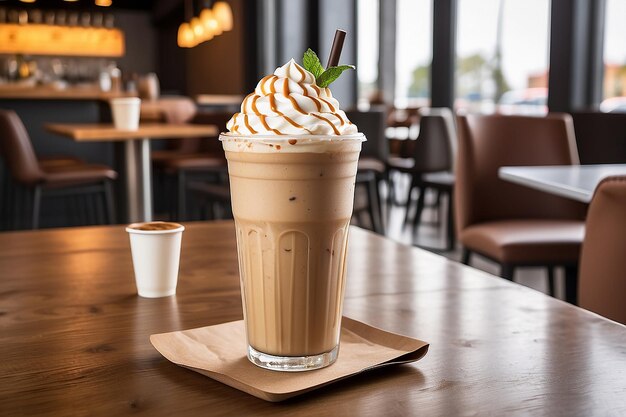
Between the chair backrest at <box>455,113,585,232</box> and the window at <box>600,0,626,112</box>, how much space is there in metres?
2.37

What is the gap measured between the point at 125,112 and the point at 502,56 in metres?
4.66

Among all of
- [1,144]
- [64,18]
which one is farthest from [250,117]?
[64,18]

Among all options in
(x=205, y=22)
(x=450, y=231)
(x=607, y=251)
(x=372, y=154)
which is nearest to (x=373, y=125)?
(x=372, y=154)

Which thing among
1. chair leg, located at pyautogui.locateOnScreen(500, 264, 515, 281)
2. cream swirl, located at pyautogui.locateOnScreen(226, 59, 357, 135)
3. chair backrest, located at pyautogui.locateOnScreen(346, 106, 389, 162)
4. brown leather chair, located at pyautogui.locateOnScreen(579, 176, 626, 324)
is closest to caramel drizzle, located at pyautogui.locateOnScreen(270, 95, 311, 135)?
cream swirl, located at pyautogui.locateOnScreen(226, 59, 357, 135)

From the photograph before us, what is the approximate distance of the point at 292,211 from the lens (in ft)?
2.22

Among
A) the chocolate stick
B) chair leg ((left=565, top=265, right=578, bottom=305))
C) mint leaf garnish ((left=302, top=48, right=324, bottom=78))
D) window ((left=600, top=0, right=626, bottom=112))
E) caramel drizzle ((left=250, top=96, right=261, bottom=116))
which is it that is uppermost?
window ((left=600, top=0, right=626, bottom=112))

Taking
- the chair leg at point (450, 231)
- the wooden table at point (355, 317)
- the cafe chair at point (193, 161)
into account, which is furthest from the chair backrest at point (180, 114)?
the wooden table at point (355, 317)

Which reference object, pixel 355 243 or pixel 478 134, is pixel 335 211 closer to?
pixel 355 243

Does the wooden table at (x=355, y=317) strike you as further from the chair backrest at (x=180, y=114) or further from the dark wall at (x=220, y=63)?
the dark wall at (x=220, y=63)

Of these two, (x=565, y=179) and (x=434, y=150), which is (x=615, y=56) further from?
(x=565, y=179)

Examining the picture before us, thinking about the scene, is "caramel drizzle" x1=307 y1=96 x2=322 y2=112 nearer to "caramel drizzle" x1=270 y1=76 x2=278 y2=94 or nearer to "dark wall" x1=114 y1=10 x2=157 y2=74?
"caramel drizzle" x1=270 y1=76 x2=278 y2=94

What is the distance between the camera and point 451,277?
3.50 ft

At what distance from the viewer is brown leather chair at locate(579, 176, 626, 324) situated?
137 centimetres

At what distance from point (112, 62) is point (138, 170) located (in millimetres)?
9998
